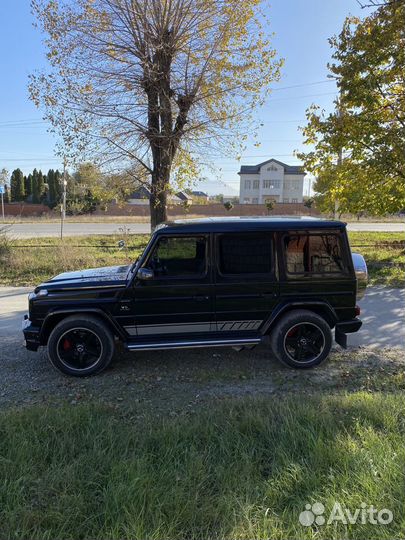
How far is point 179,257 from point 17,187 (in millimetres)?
70335

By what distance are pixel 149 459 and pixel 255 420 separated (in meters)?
0.94

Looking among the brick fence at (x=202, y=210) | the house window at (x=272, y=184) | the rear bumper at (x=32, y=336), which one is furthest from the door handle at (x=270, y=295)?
the house window at (x=272, y=184)

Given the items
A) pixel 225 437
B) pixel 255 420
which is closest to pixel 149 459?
pixel 225 437

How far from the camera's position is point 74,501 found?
2.42 meters

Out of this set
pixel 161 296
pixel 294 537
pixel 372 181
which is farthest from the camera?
pixel 372 181

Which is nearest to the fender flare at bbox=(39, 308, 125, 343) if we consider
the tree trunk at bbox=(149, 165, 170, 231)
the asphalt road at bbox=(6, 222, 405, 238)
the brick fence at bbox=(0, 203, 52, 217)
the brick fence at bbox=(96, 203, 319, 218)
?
the tree trunk at bbox=(149, 165, 170, 231)

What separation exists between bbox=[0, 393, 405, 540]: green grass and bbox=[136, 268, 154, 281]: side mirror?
159 cm

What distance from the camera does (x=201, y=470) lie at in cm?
272

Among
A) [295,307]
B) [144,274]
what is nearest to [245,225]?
[295,307]

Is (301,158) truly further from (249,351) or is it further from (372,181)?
(249,351)

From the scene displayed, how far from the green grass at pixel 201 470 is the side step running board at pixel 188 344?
117 cm

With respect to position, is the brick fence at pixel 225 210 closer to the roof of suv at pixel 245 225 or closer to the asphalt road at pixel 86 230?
the asphalt road at pixel 86 230

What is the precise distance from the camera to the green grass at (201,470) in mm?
2260

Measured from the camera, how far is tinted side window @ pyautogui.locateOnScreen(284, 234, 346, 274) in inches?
195
